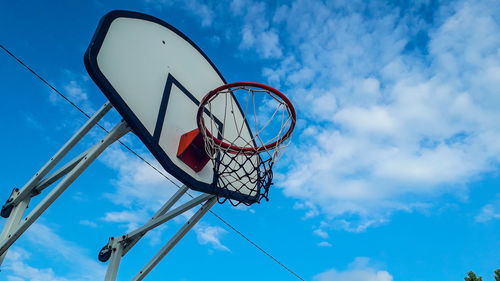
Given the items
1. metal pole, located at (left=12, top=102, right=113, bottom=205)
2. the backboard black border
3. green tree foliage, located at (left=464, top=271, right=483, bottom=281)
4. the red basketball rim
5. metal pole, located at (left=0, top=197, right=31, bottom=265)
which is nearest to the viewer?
the backboard black border

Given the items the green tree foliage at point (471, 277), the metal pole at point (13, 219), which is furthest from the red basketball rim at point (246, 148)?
the green tree foliage at point (471, 277)

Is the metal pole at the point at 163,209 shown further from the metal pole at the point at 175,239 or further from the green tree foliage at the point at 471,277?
the green tree foliage at the point at 471,277

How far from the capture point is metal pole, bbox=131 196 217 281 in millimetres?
3357

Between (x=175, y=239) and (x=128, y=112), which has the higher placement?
(x=128, y=112)

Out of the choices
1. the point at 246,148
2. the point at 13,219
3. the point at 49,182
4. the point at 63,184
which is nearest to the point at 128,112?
the point at 63,184

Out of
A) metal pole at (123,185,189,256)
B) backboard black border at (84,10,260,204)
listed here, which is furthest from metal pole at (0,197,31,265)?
backboard black border at (84,10,260,204)

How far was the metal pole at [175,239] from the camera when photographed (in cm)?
336

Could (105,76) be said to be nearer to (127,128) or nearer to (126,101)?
(126,101)

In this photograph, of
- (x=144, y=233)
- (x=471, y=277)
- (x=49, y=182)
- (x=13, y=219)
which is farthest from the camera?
(x=471, y=277)

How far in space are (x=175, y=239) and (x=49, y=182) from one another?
119 cm

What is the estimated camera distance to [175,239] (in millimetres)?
3459

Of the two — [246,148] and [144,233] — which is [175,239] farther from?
[246,148]

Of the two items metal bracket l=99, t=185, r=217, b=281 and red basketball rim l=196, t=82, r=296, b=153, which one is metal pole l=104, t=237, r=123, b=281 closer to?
metal bracket l=99, t=185, r=217, b=281

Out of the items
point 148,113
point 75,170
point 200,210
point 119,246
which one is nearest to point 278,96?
point 148,113
